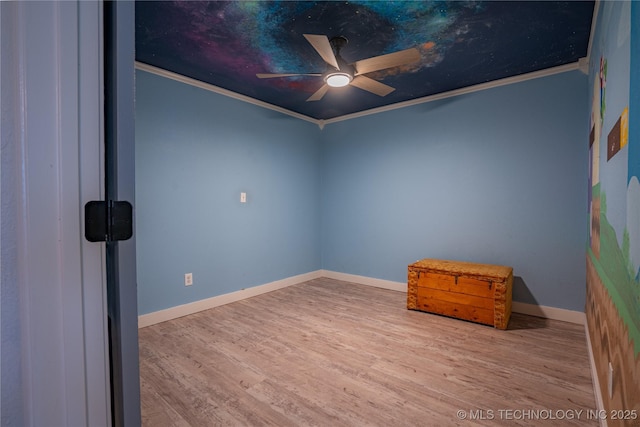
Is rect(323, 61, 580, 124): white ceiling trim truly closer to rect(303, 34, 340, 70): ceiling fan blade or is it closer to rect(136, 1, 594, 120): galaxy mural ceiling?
rect(136, 1, 594, 120): galaxy mural ceiling

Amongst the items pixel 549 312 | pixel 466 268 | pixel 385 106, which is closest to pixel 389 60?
pixel 385 106

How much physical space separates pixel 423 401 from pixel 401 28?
2477 mm

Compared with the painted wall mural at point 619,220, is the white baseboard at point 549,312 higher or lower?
lower

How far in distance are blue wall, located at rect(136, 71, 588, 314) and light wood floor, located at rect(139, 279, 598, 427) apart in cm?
62

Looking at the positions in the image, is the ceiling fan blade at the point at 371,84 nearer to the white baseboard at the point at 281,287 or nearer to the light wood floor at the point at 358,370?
the light wood floor at the point at 358,370

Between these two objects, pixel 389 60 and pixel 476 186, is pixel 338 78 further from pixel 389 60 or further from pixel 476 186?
pixel 476 186

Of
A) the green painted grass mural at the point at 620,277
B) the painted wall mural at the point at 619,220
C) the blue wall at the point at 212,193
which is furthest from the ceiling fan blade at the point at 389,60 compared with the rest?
the blue wall at the point at 212,193

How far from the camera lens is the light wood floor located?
1.67m

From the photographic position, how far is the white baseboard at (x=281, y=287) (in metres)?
2.86

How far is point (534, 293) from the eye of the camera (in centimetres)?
305

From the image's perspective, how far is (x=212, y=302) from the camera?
3324 mm

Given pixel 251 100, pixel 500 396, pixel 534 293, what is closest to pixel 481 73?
pixel 534 293

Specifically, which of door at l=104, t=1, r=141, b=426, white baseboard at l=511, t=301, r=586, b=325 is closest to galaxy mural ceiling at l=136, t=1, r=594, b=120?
door at l=104, t=1, r=141, b=426

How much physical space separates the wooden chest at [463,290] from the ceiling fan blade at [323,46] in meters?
2.11
